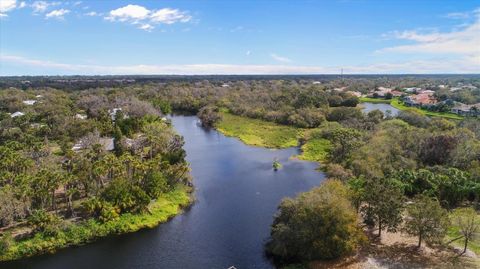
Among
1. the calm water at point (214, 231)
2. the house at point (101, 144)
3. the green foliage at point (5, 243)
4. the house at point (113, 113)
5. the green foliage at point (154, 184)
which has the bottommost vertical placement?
the calm water at point (214, 231)

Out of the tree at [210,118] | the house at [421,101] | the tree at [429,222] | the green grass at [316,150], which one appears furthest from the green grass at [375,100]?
the tree at [429,222]

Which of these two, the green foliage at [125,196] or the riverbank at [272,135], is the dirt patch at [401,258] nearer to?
the green foliage at [125,196]

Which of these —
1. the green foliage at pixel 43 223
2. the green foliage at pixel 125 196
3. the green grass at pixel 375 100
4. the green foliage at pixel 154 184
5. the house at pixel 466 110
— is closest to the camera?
the green foliage at pixel 43 223

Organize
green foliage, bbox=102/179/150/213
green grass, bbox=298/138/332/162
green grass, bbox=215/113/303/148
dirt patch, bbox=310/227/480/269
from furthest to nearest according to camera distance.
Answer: green grass, bbox=215/113/303/148 → green grass, bbox=298/138/332/162 → green foliage, bbox=102/179/150/213 → dirt patch, bbox=310/227/480/269

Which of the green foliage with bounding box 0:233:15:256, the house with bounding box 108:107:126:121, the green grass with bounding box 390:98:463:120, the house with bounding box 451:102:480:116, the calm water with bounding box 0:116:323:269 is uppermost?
the house with bounding box 108:107:126:121

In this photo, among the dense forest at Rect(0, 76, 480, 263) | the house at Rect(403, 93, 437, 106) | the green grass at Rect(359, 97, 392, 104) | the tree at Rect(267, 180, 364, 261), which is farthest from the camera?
the green grass at Rect(359, 97, 392, 104)

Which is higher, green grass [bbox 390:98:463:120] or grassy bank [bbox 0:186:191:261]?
green grass [bbox 390:98:463:120]

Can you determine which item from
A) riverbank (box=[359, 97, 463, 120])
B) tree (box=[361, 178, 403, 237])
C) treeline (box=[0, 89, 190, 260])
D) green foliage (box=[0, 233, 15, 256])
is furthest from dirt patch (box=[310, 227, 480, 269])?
riverbank (box=[359, 97, 463, 120])

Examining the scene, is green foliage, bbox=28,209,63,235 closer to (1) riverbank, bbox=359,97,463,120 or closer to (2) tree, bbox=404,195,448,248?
(2) tree, bbox=404,195,448,248
